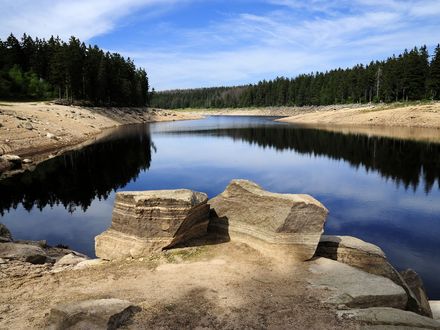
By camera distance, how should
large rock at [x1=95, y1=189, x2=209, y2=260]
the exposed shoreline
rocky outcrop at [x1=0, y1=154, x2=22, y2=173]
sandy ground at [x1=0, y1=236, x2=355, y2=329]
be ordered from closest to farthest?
sandy ground at [x1=0, y1=236, x2=355, y2=329], large rock at [x1=95, y1=189, x2=209, y2=260], rocky outcrop at [x1=0, y1=154, x2=22, y2=173], the exposed shoreline

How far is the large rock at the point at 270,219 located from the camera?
13156mm

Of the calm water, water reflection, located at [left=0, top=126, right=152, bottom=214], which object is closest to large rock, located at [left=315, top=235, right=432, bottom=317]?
the calm water

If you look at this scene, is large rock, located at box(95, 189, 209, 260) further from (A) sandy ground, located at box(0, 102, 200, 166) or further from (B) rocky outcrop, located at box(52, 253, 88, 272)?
(A) sandy ground, located at box(0, 102, 200, 166)

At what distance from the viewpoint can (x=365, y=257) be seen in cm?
1325

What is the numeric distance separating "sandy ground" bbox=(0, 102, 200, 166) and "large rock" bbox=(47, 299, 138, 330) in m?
36.8

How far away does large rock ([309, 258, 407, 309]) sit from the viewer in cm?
1022

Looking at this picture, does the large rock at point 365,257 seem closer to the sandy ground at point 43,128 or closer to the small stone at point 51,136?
the sandy ground at point 43,128

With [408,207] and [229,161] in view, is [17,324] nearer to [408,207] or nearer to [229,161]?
[408,207]

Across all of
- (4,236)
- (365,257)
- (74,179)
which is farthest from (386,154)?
(4,236)

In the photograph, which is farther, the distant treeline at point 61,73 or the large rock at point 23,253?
the distant treeline at point 61,73

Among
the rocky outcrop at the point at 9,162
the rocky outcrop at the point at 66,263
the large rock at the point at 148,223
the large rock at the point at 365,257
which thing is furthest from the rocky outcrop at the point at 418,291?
the rocky outcrop at the point at 9,162

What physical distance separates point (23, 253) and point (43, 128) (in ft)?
155

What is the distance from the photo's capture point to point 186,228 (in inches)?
548

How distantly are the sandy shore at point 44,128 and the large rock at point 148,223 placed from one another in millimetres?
30700
